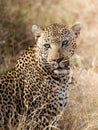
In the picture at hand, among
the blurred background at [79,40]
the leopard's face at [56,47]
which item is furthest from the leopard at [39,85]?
the blurred background at [79,40]

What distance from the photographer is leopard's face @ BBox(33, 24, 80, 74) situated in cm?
763

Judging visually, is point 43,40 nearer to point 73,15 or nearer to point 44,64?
point 44,64

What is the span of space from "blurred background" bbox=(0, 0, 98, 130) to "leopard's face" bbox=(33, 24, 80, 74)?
23.2 inches

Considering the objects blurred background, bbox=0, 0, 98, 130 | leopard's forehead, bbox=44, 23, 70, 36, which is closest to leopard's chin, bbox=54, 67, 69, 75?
leopard's forehead, bbox=44, 23, 70, 36

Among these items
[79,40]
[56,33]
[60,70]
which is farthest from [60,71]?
[79,40]

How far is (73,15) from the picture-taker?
14383 mm

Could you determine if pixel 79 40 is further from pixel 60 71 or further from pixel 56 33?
pixel 60 71

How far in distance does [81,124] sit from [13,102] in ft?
2.84

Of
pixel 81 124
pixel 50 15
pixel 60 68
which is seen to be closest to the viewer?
pixel 60 68

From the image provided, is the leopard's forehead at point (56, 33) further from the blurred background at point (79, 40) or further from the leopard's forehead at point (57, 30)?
the blurred background at point (79, 40)

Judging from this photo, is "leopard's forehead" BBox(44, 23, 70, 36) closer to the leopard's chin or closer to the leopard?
the leopard

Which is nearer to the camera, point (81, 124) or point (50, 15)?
point (81, 124)

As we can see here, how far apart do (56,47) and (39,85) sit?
1.60ft

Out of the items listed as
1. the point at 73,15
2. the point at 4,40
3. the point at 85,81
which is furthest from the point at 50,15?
the point at 85,81
